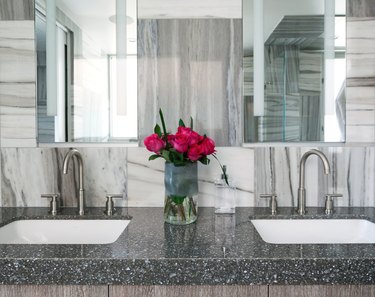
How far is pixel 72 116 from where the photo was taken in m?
1.57

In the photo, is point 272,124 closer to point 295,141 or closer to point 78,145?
point 295,141

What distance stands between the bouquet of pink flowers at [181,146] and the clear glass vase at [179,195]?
0.09 ft

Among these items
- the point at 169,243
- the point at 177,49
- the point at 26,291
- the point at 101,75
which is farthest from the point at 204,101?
the point at 26,291

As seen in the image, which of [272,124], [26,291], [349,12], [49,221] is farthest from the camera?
[272,124]

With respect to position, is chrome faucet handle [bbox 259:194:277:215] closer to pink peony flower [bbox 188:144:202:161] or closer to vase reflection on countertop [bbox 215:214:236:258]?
vase reflection on countertop [bbox 215:214:236:258]

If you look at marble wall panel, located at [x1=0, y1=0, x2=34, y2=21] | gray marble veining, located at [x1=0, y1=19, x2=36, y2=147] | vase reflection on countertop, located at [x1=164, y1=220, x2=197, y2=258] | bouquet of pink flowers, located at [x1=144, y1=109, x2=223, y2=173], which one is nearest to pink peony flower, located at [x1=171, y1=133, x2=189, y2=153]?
bouquet of pink flowers, located at [x1=144, y1=109, x2=223, y2=173]

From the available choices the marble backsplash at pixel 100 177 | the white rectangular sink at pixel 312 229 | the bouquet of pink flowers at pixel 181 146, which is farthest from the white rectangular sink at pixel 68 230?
the white rectangular sink at pixel 312 229

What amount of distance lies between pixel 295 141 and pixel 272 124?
0.12 metres

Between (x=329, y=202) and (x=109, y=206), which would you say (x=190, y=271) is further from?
(x=329, y=202)

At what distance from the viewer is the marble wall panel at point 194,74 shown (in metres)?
1.47

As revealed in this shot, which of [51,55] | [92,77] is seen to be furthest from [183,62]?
[51,55]

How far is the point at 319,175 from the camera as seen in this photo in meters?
1.46

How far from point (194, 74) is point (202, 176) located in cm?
40

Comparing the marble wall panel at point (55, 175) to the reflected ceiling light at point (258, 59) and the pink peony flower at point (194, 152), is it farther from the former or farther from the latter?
the reflected ceiling light at point (258, 59)
